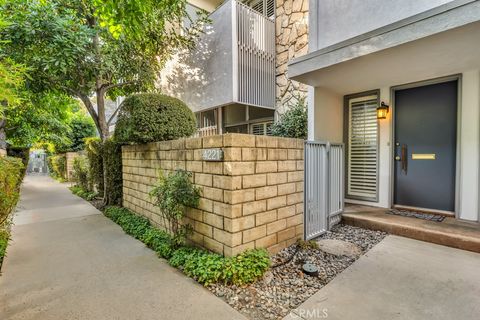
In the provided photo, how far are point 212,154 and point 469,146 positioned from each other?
13.8ft

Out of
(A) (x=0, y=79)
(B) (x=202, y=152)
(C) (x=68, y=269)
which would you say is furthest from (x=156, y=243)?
(A) (x=0, y=79)

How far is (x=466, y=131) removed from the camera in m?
3.74

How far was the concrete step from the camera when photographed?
3.10 meters

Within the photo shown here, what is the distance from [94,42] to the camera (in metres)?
6.52

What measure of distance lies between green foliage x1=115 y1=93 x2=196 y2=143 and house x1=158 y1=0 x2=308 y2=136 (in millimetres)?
2340

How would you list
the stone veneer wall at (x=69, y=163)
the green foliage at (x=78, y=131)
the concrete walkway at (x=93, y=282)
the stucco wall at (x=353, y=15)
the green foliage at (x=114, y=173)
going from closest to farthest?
1. the concrete walkway at (x=93, y=282)
2. the stucco wall at (x=353, y=15)
3. the green foliage at (x=114, y=173)
4. the stone veneer wall at (x=69, y=163)
5. the green foliage at (x=78, y=131)

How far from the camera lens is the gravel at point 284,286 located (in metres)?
2.07

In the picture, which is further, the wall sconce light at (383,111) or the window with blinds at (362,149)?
the window with blinds at (362,149)

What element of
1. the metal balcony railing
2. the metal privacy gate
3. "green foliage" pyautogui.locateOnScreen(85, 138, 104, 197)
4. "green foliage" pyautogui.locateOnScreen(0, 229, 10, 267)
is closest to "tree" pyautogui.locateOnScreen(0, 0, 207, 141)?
"green foliage" pyautogui.locateOnScreen(85, 138, 104, 197)

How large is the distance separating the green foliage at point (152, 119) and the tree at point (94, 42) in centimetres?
151

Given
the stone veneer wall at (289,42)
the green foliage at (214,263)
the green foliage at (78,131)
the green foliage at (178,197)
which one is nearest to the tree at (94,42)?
the stone veneer wall at (289,42)

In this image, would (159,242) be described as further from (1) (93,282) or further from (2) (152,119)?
(2) (152,119)

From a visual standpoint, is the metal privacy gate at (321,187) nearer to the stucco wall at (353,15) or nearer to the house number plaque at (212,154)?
the house number plaque at (212,154)

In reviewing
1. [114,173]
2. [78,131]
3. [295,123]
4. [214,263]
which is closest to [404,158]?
[295,123]
